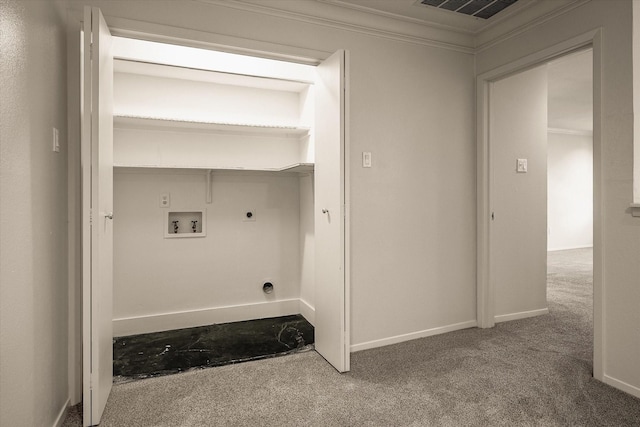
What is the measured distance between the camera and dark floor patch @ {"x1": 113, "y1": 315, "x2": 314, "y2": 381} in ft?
8.24

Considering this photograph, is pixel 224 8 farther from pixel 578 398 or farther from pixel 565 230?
pixel 565 230

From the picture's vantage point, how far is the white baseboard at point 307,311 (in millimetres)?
3369

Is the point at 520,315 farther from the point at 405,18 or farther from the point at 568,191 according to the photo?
the point at 568,191

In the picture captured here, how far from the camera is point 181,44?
233 cm

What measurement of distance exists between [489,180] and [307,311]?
1.94 metres

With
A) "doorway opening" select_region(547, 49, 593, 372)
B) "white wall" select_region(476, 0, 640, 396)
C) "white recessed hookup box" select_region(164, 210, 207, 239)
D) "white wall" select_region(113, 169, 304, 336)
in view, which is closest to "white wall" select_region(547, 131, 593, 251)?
"doorway opening" select_region(547, 49, 593, 372)

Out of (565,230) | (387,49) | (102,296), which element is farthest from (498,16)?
(565,230)

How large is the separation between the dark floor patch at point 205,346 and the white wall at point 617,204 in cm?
191

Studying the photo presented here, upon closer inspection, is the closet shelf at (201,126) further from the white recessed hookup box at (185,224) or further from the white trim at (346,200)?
the white trim at (346,200)

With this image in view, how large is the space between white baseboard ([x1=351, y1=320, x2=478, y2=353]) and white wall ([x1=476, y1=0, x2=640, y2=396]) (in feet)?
3.26

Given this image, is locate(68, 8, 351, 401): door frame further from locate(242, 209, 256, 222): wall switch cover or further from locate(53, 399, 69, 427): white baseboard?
locate(242, 209, 256, 222): wall switch cover

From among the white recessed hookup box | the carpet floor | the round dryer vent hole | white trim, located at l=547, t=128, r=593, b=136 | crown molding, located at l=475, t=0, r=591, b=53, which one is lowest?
the carpet floor

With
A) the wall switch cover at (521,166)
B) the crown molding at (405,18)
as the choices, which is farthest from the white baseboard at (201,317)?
the crown molding at (405,18)

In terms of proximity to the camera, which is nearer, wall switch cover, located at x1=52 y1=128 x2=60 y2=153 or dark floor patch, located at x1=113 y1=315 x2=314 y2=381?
wall switch cover, located at x1=52 y1=128 x2=60 y2=153
